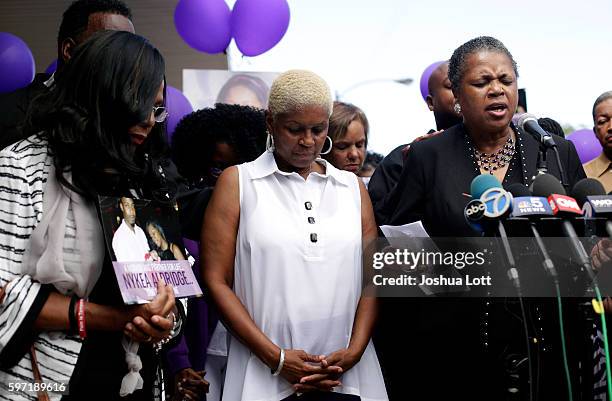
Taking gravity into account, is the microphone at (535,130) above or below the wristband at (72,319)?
above

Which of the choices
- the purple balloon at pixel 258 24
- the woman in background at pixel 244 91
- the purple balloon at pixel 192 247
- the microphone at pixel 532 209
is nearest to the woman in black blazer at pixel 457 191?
the microphone at pixel 532 209

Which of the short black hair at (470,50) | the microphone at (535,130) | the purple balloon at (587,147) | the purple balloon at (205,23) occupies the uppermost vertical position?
the purple balloon at (205,23)

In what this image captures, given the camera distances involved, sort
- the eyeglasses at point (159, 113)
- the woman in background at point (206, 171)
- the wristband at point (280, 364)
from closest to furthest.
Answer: the eyeglasses at point (159, 113) → the wristband at point (280, 364) → the woman in background at point (206, 171)

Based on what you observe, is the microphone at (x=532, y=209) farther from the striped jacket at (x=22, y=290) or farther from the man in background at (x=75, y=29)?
the man in background at (x=75, y=29)

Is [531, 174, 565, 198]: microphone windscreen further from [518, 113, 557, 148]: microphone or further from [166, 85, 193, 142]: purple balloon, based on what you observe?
[166, 85, 193, 142]: purple balloon

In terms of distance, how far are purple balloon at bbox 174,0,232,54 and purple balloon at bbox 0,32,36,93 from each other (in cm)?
147

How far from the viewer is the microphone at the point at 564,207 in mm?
2342

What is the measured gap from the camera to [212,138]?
4332mm

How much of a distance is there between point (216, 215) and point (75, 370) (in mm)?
944

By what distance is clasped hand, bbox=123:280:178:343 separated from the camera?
2.46 meters

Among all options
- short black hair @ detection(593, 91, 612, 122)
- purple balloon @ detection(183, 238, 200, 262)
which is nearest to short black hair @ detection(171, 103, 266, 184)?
purple balloon @ detection(183, 238, 200, 262)

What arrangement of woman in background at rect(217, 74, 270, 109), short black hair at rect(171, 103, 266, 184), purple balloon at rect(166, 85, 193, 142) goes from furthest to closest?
woman in background at rect(217, 74, 270, 109) < purple balloon at rect(166, 85, 193, 142) < short black hair at rect(171, 103, 266, 184)

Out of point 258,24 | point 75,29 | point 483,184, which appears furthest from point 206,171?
point 258,24

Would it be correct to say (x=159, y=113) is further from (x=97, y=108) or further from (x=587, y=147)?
(x=587, y=147)
